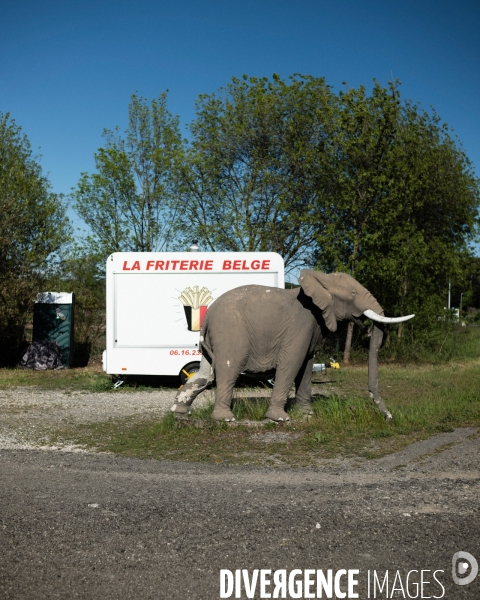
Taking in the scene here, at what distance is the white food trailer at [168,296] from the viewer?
1466 cm

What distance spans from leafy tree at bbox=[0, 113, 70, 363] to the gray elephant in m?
10.4

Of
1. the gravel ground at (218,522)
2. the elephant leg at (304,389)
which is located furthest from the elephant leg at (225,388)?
the gravel ground at (218,522)

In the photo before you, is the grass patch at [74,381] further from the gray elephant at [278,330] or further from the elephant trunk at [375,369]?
the elephant trunk at [375,369]

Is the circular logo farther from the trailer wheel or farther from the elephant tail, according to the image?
the trailer wheel

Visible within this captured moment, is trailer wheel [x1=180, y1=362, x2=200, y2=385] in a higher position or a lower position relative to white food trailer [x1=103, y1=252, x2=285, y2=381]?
lower

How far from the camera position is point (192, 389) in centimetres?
988

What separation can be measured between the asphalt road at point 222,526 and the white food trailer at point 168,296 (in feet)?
24.5

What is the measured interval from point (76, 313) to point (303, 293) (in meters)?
13.7

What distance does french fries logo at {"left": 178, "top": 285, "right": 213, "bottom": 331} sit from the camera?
48.5 ft

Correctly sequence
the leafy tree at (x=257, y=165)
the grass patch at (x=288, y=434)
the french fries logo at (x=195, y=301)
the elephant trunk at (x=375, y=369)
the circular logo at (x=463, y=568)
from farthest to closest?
the leafy tree at (x=257, y=165), the french fries logo at (x=195, y=301), the elephant trunk at (x=375, y=369), the grass patch at (x=288, y=434), the circular logo at (x=463, y=568)

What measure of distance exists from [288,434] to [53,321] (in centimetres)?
1236

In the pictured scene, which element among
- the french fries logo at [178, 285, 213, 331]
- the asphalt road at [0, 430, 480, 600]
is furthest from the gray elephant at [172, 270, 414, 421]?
the french fries logo at [178, 285, 213, 331]

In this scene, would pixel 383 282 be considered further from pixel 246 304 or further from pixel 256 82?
pixel 246 304

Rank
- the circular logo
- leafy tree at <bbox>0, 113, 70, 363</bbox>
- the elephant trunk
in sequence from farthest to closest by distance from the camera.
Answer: leafy tree at <bbox>0, 113, 70, 363</bbox> → the elephant trunk → the circular logo
